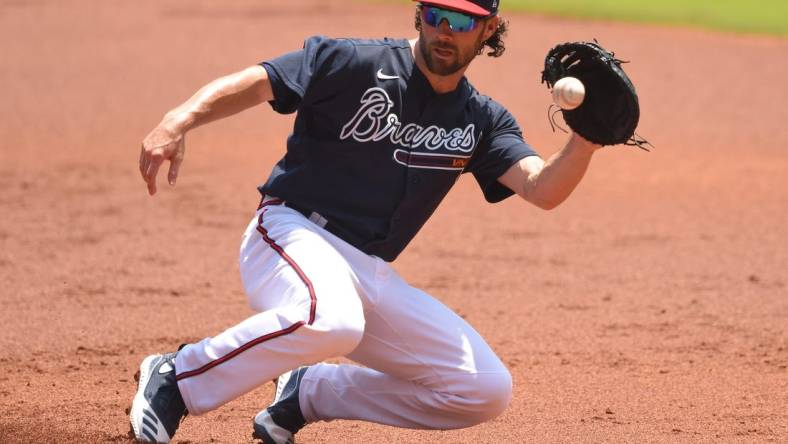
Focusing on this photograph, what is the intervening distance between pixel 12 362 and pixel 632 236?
4281 mm

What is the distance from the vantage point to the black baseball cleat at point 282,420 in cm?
382

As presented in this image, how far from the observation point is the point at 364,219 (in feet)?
11.8

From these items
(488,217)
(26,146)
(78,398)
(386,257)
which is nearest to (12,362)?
(78,398)

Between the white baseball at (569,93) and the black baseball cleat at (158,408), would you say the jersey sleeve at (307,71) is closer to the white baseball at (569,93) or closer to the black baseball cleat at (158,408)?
the white baseball at (569,93)

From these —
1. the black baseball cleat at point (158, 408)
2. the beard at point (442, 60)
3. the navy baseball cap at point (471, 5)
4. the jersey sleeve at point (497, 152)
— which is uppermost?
the navy baseball cap at point (471, 5)

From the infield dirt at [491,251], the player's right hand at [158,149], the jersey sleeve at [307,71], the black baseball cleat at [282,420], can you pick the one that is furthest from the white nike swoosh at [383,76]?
the infield dirt at [491,251]

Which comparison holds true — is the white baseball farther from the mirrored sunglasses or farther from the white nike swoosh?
the white nike swoosh

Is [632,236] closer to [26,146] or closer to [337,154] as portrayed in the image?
[337,154]

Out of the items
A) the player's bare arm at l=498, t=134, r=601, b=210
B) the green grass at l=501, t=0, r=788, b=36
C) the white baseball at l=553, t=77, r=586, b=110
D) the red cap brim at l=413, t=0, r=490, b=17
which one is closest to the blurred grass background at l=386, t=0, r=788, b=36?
the green grass at l=501, t=0, r=788, b=36

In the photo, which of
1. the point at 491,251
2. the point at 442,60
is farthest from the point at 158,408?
the point at 491,251

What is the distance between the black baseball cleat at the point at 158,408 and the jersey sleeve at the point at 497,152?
1215 mm

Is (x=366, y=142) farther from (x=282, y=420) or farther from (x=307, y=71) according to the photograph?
(x=282, y=420)

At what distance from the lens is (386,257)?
3.72m

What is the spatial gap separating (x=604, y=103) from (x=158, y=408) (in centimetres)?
165
